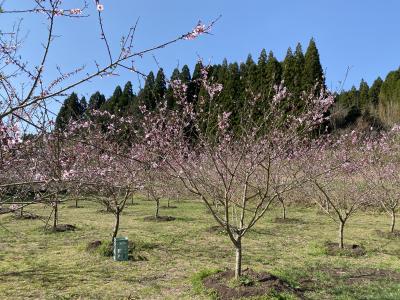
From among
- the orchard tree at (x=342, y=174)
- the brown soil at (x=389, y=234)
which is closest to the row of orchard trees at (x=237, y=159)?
the orchard tree at (x=342, y=174)

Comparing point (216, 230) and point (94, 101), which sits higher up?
point (94, 101)

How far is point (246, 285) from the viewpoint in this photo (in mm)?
6371

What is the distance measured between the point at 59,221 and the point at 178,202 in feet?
31.0

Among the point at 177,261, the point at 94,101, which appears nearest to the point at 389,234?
the point at 177,261

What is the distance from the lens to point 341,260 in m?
8.98

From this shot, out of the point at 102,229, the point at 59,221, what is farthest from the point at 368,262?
the point at 59,221

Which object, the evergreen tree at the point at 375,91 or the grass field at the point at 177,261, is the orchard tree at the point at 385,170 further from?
the evergreen tree at the point at 375,91

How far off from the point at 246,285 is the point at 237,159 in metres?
4.94

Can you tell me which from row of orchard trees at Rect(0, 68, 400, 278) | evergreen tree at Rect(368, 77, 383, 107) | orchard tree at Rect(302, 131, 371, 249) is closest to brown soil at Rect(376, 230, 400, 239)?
row of orchard trees at Rect(0, 68, 400, 278)

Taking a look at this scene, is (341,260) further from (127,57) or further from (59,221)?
(59,221)

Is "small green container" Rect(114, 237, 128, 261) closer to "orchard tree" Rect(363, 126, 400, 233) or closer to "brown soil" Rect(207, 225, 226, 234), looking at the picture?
"brown soil" Rect(207, 225, 226, 234)

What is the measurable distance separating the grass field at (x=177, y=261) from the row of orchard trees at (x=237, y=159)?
838mm

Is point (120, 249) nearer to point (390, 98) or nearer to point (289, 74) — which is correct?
point (289, 74)

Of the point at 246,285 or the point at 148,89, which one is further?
the point at 148,89
